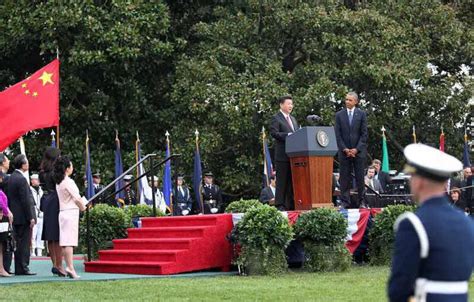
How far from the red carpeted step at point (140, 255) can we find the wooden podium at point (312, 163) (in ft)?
6.74

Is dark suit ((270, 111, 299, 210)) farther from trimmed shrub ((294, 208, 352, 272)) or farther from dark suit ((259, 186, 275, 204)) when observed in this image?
dark suit ((259, 186, 275, 204))

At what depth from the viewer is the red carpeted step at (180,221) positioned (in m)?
14.6

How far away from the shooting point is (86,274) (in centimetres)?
1434

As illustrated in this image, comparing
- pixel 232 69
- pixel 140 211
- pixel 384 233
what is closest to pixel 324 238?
pixel 384 233

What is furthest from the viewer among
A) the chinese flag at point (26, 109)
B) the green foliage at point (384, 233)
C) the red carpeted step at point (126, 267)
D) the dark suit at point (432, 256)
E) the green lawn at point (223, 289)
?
the chinese flag at point (26, 109)

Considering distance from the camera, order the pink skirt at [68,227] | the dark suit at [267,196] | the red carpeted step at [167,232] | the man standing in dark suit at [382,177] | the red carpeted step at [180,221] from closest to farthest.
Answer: the pink skirt at [68,227], the red carpeted step at [167,232], the red carpeted step at [180,221], the dark suit at [267,196], the man standing in dark suit at [382,177]

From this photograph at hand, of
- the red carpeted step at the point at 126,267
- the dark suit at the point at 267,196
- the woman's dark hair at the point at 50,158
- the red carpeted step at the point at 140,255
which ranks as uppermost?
the woman's dark hair at the point at 50,158

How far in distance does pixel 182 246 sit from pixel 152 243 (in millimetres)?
756

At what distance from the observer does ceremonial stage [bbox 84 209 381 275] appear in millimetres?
14109

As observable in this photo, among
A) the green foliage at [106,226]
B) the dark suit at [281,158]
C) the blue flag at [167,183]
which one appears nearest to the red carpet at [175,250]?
the green foliage at [106,226]

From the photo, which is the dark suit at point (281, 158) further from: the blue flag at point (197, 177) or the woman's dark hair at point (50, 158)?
the blue flag at point (197, 177)

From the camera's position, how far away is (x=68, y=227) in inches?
526

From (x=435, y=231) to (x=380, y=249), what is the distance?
10.8m

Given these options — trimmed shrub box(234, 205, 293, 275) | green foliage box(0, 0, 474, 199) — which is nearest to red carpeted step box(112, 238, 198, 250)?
trimmed shrub box(234, 205, 293, 275)
